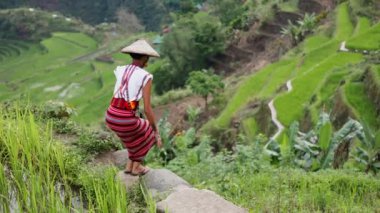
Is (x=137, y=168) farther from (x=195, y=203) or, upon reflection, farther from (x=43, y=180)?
(x=43, y=180)

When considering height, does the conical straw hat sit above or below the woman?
above

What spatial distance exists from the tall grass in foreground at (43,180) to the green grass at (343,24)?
61.2 feet

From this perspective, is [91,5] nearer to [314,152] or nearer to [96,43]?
[96,43]

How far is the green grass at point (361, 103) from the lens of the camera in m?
11.0

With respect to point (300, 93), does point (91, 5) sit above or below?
below

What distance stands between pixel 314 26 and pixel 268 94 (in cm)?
969

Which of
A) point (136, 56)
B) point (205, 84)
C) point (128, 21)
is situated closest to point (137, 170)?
point (136, 56)

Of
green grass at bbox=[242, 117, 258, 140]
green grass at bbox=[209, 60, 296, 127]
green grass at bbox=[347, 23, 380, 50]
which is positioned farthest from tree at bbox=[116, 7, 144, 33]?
green grass at bbox=[242, 117, 258, 140]

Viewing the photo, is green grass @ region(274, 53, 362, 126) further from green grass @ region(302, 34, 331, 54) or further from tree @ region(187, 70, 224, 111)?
tree @ region(187, 70, 224, 111)

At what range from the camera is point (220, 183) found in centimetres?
509

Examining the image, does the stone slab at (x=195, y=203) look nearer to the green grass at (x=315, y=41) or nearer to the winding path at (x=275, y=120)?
the winding path at (x=275, y=120)

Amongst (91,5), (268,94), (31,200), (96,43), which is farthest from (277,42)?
(91,5)

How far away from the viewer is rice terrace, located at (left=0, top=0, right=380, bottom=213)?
3891mm

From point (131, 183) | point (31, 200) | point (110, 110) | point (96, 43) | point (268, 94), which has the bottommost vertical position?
point (96, 43)
